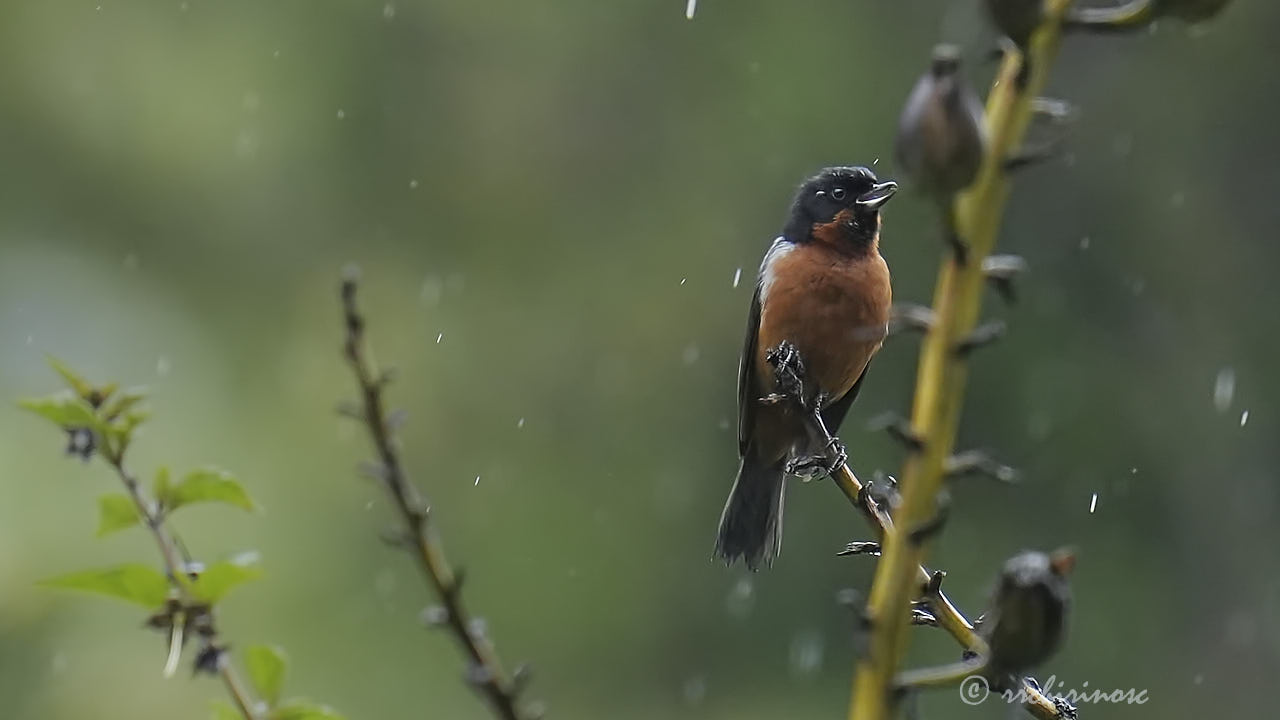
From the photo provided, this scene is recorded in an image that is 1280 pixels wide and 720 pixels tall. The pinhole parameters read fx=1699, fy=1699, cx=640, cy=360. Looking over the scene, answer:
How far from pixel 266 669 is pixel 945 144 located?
53cm

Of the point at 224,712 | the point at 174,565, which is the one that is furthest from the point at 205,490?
the point at 224,712

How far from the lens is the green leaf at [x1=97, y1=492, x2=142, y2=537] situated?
1108 mm

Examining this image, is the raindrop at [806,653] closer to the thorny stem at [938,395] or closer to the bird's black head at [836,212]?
the bird's black head at [836,212]

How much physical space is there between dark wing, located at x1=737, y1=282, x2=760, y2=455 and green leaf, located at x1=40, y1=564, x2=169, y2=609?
357cm

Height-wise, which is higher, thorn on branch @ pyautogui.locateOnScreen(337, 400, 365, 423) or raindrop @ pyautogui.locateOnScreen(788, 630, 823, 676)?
thorn on branch @ pyautogui.locateOnScreen(337, 400, 365, 423)

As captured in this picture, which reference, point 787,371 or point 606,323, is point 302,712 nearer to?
point 787,371

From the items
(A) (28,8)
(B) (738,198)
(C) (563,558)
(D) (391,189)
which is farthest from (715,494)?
(A) (28,8)

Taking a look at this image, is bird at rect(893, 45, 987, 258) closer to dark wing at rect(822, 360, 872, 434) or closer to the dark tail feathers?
the dark tail feathers

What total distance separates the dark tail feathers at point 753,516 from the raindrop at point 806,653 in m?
3.07

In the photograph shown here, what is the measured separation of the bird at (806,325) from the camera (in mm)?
4289

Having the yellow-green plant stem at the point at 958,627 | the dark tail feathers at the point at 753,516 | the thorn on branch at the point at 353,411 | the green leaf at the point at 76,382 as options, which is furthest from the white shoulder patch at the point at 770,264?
the thorn on branch at the point at 353,411

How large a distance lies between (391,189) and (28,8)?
2144 mm

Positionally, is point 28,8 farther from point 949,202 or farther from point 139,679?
point 949,202

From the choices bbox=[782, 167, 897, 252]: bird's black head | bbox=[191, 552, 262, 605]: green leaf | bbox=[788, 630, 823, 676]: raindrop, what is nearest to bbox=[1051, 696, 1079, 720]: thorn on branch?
bbox=[191, 552, 262, 605]: green leaf
